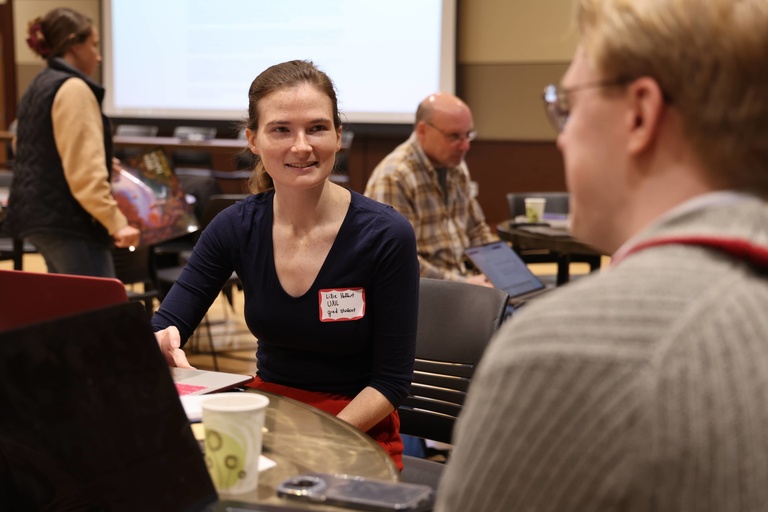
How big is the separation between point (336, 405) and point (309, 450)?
0.55 metres

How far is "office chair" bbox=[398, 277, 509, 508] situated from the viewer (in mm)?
2256

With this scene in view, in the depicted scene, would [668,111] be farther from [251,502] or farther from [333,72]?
[333,72]

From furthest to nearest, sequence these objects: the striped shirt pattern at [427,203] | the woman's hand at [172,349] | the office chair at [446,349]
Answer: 1. the striped shirt pattern at [427,203]
2. the office chair at [446,349]
3. the woman's hand at [172,349]

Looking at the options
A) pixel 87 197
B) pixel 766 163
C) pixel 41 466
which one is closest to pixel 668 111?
pixel 766 163

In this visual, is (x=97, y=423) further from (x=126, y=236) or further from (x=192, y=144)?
(x=192, y=144)

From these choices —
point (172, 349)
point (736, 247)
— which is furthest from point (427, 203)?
point (736, 247)

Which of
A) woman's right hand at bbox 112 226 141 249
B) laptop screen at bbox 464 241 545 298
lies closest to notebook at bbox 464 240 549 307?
laptop screen at bbox 464 241 545 298

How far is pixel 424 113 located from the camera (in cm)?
399

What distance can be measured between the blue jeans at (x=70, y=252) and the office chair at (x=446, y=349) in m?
1.75

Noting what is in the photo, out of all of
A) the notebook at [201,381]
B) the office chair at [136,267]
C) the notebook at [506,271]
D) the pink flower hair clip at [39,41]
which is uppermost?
the pink flower hair clip at [39,41]

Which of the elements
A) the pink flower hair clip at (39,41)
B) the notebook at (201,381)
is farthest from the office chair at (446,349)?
the pink flower hair clip at (39,41)

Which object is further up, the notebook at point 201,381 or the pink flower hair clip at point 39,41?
the pink flower hair clip at point 39,41

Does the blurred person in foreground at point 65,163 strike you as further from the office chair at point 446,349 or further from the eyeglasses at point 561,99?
the eyeglasses at point 561,99

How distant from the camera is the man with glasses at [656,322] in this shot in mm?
633
